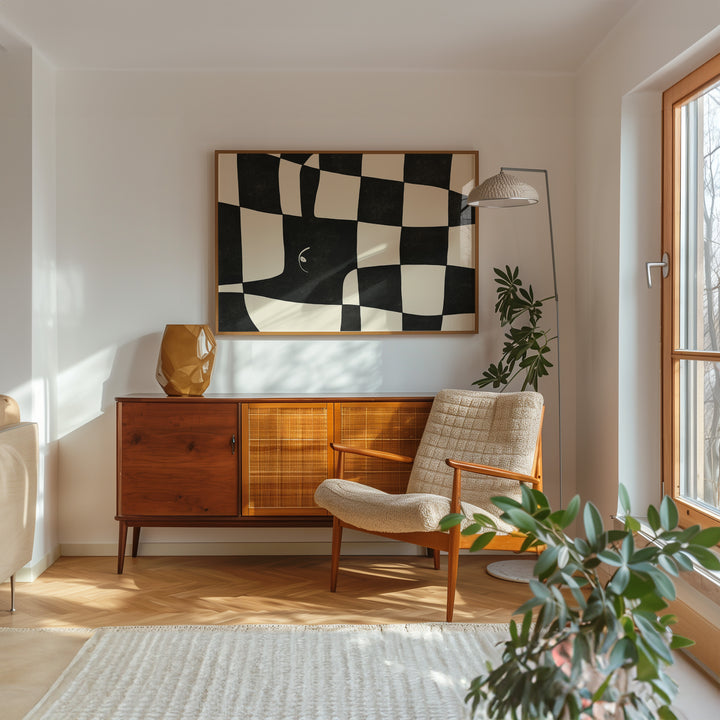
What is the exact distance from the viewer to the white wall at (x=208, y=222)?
3941 mm

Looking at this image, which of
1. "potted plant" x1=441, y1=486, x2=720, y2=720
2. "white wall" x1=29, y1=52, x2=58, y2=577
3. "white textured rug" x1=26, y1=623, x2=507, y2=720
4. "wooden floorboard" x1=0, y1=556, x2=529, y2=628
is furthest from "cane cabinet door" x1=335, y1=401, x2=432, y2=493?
"potted plant" x1=441, y1=486, x2=720, y2=720

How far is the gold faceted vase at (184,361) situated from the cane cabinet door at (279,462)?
1.04 feet

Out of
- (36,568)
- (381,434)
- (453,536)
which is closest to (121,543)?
(36,568)

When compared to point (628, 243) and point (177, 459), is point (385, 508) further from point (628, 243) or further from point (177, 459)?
point (628, 243)

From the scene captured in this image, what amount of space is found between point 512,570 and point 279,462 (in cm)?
126

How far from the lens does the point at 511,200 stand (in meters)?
3.46

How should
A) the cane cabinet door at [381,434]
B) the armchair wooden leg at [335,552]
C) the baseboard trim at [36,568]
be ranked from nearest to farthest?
1. the armchair wooden leg at [335,552]
2. the baseboard trim at [36,568]
3. the cane cabinet door at [381,434]

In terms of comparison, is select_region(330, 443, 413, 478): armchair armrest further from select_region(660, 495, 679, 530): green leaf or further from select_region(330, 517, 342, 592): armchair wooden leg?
select_region(660, 495, 679, 530): green leaf

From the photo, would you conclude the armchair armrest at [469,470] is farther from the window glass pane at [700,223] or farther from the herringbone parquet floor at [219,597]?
the window glass pane at [700,223]

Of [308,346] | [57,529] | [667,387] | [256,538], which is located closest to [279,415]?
[308,346]

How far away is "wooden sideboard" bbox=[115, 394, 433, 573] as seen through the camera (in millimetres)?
3564

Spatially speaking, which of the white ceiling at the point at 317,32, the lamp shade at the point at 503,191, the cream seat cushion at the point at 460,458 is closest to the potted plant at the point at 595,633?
the cream seat cushion at the point at 460,458

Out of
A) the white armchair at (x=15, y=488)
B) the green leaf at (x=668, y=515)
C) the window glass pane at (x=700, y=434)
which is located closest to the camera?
the green leaf at (x=668, y=515)

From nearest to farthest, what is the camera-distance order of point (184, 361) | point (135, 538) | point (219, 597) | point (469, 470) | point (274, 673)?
1. point (274, 673)
2. point (469, 470)
3. point (219, 597)
4. point (184, 361)
5. point (135, 538)
